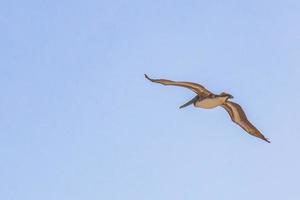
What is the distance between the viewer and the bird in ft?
132

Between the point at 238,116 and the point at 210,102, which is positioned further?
the point at 238,116

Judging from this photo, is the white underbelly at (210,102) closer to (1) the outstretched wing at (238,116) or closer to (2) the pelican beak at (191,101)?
(2) the pelican beak at (191,101)

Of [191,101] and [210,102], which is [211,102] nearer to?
[210,102]

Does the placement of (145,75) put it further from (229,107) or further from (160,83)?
(229,107)

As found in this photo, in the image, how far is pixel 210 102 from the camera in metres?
41.3

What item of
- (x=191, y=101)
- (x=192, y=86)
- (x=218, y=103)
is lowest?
(x=218, y=103)

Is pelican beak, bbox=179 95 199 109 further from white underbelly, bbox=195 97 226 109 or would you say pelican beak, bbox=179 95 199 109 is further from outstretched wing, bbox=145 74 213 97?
outstretched wing, bbox=145 74 213 97

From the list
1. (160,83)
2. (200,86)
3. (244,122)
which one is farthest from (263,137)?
(160,83)

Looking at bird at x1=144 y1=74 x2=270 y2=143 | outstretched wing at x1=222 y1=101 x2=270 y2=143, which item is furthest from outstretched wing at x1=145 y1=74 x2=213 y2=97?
outstretched wing at x1=222 y1=101 x2=270 y2=143

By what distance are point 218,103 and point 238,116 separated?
242 cm

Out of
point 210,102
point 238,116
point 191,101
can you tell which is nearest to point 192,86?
point 210,102

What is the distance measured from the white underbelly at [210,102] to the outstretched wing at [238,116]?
139 cm

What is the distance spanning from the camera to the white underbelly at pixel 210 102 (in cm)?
4075

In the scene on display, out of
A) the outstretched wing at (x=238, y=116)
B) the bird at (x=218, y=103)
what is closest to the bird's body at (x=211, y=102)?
the bird at (x=218, y=103)
